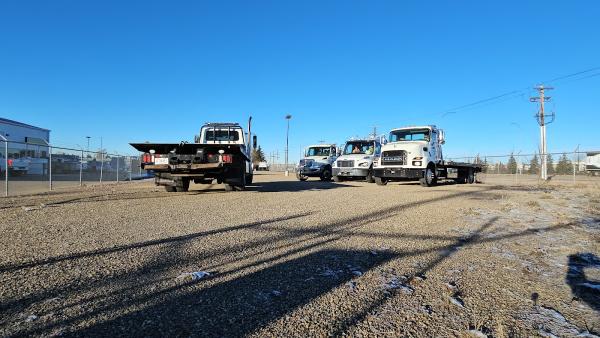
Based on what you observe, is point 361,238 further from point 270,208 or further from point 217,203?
point 217,203

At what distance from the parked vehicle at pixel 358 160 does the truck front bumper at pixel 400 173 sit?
7.78 ft

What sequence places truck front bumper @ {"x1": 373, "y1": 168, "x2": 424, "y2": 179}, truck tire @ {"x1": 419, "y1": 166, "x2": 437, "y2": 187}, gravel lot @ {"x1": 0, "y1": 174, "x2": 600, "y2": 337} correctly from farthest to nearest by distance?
truck tire @ {"x1": 419, "y1": 166, "x2": 437, "y2": 187}
truck front bumper @ {"x1": 373, "y1": 168, "x2": 424, "y2": 179}
gravel lot @ {"x1": 0, "y1": 174, "x2": 600, "y2": 337}

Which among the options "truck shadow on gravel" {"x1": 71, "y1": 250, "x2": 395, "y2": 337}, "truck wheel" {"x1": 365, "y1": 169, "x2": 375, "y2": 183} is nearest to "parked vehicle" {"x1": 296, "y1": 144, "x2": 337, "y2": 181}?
"truck wheel" {"x1": 365, "y1": 169, "x2": 375, "y2": 183}

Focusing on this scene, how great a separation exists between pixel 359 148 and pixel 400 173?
4882 mm

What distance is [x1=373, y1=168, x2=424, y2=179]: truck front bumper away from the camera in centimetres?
1827

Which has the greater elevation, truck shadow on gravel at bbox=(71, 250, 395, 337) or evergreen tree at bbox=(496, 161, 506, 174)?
evergreen tree at bbox=(496, 161, 506, 174)

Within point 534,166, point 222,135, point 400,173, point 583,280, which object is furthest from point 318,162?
point 583,280

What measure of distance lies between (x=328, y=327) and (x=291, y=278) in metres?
1.11

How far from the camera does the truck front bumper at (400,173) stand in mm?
18266

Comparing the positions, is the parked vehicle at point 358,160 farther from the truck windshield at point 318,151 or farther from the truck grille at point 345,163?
the truck windshield at point 318,151

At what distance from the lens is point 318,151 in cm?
2744

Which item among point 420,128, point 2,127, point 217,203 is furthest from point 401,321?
point 2,127

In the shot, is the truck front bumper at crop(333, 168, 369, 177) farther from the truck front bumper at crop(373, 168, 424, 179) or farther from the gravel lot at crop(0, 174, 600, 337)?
the gravel lot at crop(0, 174, 600, 337)

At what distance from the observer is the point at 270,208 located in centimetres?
Result: 903
